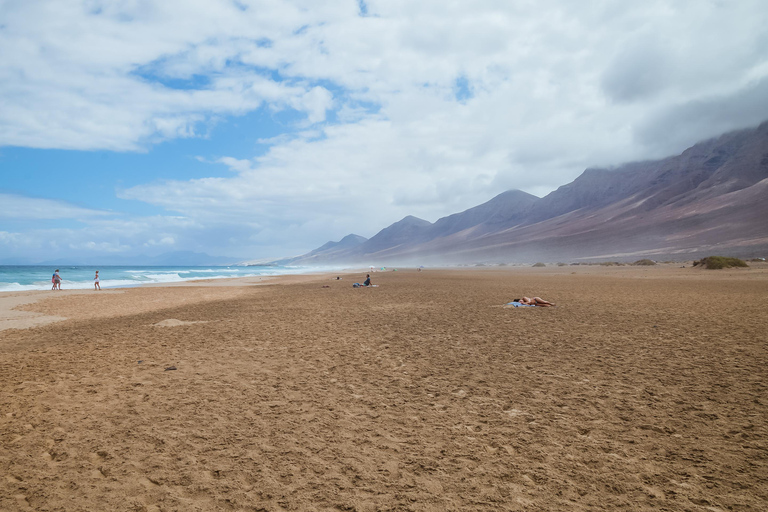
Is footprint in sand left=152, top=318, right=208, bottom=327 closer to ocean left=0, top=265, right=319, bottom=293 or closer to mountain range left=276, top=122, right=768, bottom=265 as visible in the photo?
ocean left=0, top=265, right=319, bottom=293

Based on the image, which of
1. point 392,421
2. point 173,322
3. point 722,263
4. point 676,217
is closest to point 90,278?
point 173,322

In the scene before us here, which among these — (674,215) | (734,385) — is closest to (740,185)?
(674,215)

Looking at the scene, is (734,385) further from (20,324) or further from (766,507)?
(20,324)

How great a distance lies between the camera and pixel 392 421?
A: 5.34 m

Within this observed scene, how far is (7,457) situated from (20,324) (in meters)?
13.5

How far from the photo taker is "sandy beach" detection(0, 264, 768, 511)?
3715 mm

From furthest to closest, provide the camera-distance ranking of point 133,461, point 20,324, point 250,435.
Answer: point 20,324 → point 250,435 → point 133,461

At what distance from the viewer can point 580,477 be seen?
12.7 ft

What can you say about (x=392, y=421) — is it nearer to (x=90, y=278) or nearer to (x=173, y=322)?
(x=173, y=322)

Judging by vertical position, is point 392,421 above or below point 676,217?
below

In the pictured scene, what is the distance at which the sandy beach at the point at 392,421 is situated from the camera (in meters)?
3.71

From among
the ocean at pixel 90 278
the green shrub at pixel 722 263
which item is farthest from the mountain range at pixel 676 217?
the ocean at pixel 90 278

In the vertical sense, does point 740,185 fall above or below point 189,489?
above

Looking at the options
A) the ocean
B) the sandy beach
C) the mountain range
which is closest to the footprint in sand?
the sandy beach
